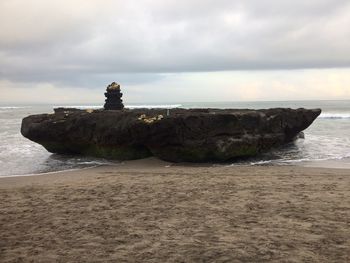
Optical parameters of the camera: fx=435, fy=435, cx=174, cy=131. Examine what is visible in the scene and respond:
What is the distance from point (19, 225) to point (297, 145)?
12.5 metres

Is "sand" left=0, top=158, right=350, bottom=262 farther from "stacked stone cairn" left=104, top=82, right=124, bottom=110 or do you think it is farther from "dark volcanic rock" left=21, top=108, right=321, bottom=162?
"stacked stone cairn" left=104, top=82, right=124, bottom=110

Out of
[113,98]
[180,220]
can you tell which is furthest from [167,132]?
[180,220]

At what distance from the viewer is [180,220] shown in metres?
5.52

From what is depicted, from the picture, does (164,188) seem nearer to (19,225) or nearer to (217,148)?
(19,225)

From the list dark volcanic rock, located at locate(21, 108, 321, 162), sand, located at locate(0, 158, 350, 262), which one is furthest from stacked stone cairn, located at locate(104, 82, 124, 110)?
sand, located at locate(0, 158, 350, 262)

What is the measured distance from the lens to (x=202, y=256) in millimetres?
4195

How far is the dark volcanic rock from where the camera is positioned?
12.3 metres

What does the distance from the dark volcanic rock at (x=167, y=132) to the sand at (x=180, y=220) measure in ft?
10.9

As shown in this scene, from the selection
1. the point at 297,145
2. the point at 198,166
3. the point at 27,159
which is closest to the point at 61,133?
the point at 27,159

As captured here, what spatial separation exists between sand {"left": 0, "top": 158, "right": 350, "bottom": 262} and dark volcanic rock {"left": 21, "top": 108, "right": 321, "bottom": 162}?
3313 millimetres

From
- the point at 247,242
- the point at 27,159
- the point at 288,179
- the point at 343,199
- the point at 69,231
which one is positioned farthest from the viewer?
the point at 27,159

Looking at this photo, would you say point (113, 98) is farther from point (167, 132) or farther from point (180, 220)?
point (180, 220)

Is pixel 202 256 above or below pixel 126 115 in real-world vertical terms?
below

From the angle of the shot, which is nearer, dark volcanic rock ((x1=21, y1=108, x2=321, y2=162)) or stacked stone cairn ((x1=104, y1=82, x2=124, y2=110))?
dark volcanic rock ((x1=21, y1=108, x2=321, y2=162))
